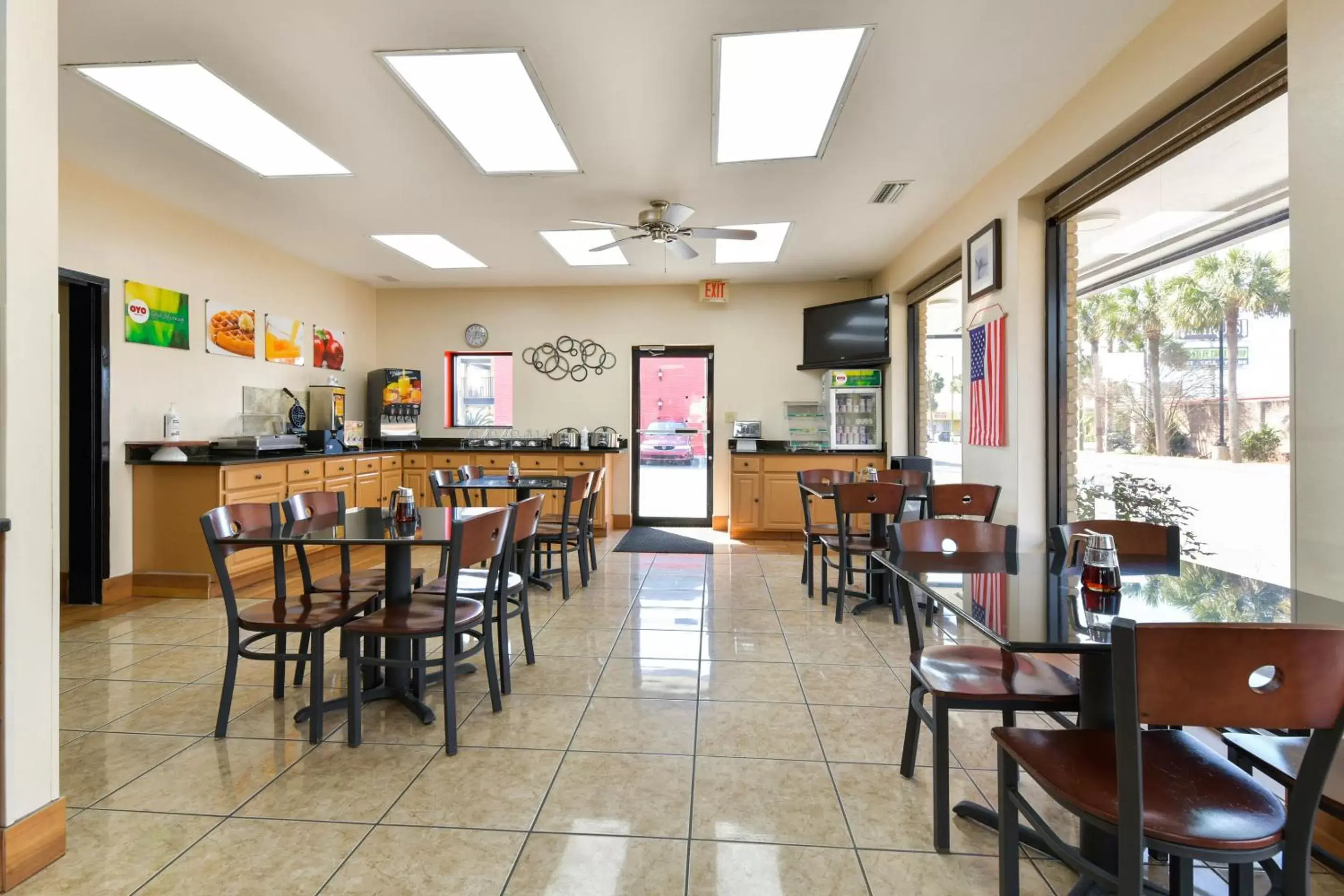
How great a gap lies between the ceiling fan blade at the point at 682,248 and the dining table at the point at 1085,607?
3.70 m

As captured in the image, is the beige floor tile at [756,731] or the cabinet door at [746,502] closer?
the beige floor tile at [756,731]

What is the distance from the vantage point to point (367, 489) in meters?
6.54

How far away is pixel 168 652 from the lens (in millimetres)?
3441

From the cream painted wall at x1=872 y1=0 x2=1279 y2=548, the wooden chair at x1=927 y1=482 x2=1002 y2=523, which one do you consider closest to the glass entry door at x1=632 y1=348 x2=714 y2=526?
the cream painted wall at x1=872 y1=0 x2=1279 y2=548

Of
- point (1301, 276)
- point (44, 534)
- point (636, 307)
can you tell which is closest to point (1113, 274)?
point (1301, 276)

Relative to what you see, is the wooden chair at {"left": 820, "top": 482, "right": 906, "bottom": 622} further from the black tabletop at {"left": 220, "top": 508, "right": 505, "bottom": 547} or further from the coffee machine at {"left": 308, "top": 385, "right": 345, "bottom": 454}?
the coffee machine at {"left": 308, "top": 385, "right": 345, "bottom": 454}

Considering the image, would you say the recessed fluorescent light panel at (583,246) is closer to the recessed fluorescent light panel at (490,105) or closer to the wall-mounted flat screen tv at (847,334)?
the recessed fluorescent light panel at (490,105)

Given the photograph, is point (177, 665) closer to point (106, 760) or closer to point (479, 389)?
point (106, 760)

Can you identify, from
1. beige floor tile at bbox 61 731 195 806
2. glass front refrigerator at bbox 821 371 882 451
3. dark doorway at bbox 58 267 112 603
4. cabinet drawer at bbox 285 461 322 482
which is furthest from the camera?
glass front refrigerator at bbox 821 371 882 451

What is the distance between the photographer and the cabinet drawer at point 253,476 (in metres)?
4.68

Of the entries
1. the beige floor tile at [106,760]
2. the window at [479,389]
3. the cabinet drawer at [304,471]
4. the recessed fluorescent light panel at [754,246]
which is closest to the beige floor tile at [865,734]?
the beige floor tile at [106,760]

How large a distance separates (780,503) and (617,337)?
2721 millimetres

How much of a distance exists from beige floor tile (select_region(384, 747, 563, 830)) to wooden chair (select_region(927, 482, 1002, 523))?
248cm

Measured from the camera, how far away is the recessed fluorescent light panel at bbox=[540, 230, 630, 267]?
5.75 metres
